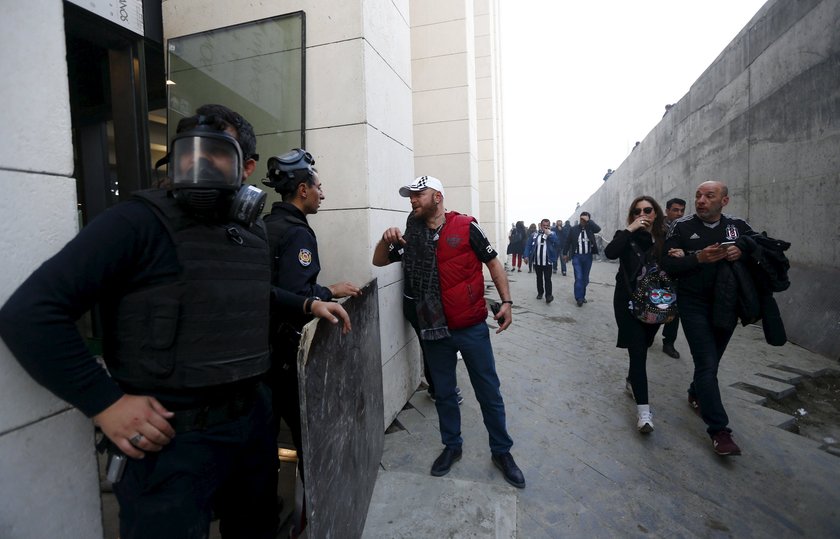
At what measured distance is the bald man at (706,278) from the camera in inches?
120

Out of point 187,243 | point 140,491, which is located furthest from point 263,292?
point 140,491

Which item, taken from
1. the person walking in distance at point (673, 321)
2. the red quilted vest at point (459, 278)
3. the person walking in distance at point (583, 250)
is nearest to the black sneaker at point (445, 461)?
A: the red quilted vest at point (459, 278)

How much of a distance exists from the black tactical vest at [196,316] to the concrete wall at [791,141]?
6352 millimetres

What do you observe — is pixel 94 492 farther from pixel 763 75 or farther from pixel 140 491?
pixel 763 75

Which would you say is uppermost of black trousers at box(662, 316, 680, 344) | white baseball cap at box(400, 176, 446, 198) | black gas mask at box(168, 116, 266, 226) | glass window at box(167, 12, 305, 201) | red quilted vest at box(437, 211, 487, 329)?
glass window at box(167, 12, 305, 201)

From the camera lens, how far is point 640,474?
9.28 ft

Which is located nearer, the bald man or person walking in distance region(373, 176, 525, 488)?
person walking in distance region(373, 176, 525, 488)

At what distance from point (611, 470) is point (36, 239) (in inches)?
136

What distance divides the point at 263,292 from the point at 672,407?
3.92 meters

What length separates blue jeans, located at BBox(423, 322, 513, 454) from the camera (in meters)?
2.87

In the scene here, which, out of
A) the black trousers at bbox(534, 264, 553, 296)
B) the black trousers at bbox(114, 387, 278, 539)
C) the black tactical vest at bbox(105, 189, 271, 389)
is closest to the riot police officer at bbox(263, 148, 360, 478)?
the black trousers at bbox(114, 387, 278, 539)

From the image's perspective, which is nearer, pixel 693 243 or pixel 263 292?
pixel 263 292

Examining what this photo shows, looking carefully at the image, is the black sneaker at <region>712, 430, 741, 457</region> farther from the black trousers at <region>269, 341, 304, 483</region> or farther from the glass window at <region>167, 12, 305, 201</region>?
the glass window at <region>167, 12, 305, 201</region>

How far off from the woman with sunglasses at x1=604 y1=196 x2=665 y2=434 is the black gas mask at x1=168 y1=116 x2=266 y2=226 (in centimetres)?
300
